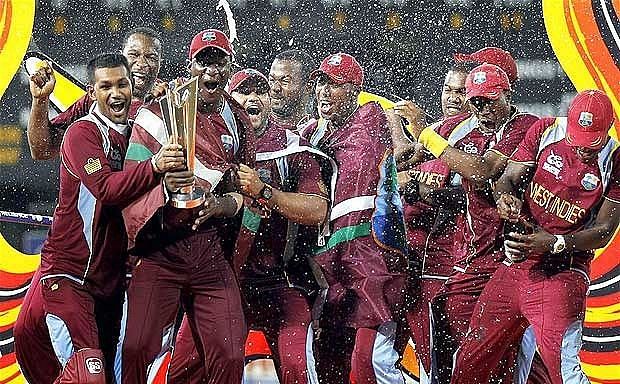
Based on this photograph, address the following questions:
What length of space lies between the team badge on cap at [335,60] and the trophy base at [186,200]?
54.0 inches

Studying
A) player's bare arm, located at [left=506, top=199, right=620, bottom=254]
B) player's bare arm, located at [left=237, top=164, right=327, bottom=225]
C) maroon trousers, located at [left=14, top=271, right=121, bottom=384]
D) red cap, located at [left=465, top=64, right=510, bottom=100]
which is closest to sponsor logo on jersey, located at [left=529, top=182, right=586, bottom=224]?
player's bare arm, located at [left=506, top=199, right=620, bottom=254]

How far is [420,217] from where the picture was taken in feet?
26.0

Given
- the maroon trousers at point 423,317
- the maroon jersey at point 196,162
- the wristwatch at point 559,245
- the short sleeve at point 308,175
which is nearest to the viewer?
the maroon jersey at point 196,162

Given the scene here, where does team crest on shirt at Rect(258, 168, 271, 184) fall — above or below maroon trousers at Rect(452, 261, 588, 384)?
above

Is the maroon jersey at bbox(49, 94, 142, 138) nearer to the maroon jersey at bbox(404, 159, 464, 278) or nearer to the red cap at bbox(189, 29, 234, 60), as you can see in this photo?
the red cap at bbox(189, 29, 234, 60)

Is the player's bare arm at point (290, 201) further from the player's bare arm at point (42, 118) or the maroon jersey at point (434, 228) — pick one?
the player's bare arm at point (42, 118)

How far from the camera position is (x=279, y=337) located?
7219 mm

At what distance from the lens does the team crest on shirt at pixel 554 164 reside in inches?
279

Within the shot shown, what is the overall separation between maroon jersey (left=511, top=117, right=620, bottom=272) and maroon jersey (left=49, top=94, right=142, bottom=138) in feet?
6.11

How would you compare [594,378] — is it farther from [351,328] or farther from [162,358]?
[162,358]

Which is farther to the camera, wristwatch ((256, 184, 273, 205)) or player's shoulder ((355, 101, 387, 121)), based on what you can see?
player's shoulder ((355, 101, 387, 121))

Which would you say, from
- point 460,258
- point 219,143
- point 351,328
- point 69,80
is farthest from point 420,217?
point 69,80

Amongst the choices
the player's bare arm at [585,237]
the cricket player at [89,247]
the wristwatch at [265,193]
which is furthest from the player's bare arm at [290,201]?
the player's bare arm at [585,237]

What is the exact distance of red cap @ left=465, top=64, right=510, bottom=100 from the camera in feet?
24.3
